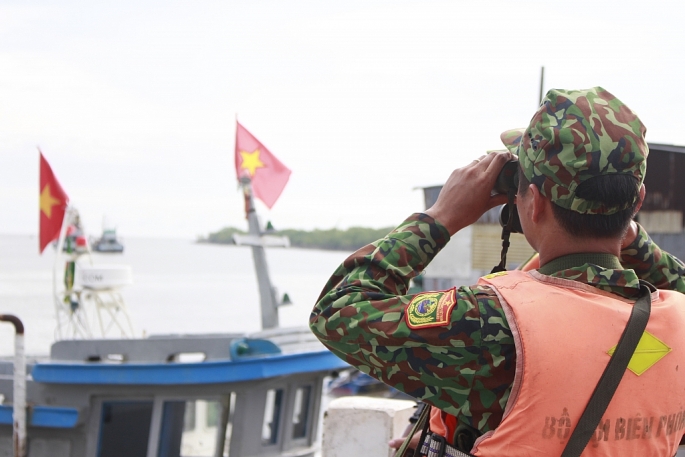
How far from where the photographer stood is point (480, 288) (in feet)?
5.39

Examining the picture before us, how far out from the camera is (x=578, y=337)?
1.55m

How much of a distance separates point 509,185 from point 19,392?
713cm

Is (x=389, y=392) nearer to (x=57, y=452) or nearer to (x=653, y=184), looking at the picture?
(x=653, y=184)

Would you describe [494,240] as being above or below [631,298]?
below

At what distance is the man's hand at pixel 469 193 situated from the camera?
178 centimetres

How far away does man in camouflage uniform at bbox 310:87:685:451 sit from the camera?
1565mm

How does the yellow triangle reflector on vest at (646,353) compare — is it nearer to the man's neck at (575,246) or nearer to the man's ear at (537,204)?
the man's neck at (575,246)

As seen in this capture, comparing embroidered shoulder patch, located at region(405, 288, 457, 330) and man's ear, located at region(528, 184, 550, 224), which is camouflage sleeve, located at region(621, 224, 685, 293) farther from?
embroidered shoulder patch, located at region(405, 288, 457, 330)

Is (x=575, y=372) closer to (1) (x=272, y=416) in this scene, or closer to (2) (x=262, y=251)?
(1) (x=272, y=416)

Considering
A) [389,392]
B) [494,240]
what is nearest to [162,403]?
[494,240]

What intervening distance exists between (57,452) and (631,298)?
25.5 ft

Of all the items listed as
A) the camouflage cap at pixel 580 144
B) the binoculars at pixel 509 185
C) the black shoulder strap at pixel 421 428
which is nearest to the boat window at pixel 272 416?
the black shoulder strap at pixel 421 428

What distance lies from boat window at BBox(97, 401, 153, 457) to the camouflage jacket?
7.08 metres

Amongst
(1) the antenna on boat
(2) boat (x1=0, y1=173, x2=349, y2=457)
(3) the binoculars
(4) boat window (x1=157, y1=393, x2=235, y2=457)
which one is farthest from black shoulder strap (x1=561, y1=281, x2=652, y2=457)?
(1) the antenna on boat
